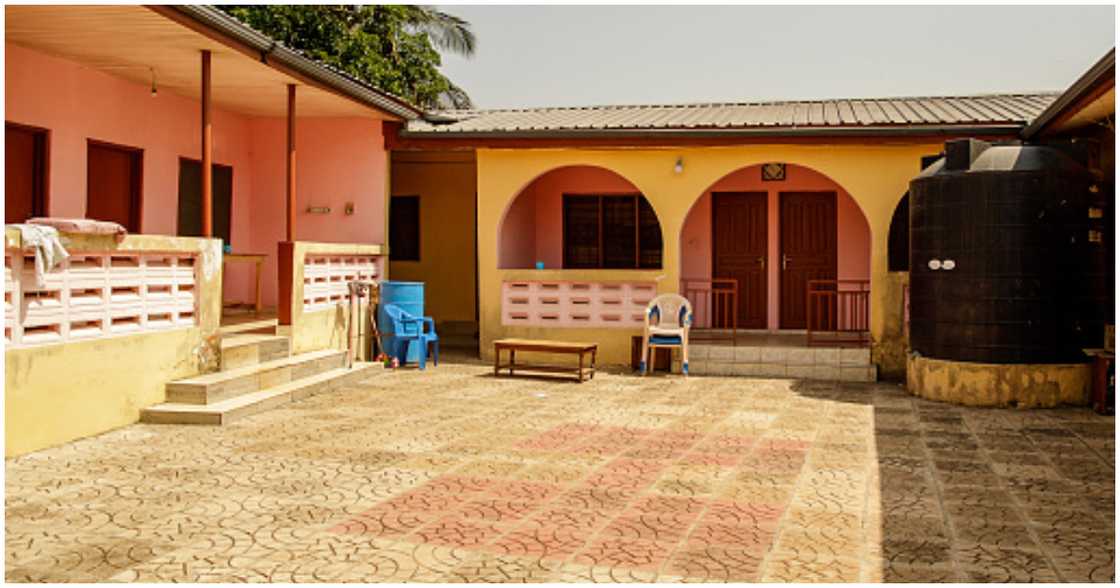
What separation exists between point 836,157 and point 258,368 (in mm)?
7501

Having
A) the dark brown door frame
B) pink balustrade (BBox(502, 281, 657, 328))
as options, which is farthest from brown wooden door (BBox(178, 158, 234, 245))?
pink balustrade (BBox(502, 281, 657, 328))

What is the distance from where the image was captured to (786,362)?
1152 cm

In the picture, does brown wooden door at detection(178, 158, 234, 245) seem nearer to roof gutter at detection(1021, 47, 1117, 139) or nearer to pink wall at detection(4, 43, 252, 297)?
pink wall at detection(4, 43, 252, 297)

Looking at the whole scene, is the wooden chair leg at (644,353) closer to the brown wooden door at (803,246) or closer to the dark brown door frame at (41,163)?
the brown wooden door at (803,246)

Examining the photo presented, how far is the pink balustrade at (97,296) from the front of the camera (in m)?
6.55

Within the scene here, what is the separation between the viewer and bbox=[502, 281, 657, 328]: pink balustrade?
40.5 ft

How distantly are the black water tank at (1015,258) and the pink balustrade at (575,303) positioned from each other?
401 centimetres

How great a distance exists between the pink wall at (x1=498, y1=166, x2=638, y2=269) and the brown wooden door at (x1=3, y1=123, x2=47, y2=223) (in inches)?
267

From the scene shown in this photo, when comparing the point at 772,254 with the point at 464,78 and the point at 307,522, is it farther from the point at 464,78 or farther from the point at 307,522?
the point at 464,78

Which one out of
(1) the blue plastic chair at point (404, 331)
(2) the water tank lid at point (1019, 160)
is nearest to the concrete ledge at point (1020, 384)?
(2) the water tank lid at point (1019, 160)

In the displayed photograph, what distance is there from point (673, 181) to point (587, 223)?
275 centimetres

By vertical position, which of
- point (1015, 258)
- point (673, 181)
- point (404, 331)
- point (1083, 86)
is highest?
point (1083, 86)

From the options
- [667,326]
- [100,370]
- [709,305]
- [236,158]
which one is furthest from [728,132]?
[100,370]

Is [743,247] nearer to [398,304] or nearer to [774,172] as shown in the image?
[774,172]
